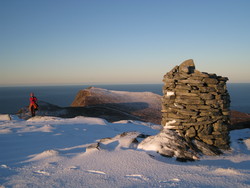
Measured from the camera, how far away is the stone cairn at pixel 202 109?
7.24m

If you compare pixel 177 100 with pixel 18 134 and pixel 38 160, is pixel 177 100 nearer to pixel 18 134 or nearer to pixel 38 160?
pixel 38 160

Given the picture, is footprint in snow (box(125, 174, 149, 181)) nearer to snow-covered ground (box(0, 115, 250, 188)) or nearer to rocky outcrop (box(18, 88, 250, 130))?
snow-covered ground (box(0, 115, 250, 188))

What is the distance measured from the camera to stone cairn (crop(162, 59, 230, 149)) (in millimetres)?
7242

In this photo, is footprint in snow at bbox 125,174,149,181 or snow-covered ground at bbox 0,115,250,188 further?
footprint in snow at bbox 125,174,149,181

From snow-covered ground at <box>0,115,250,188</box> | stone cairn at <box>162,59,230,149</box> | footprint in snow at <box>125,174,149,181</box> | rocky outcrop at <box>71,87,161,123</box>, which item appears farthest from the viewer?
A: rocky outcrop at <box>71,87,161,123</box>

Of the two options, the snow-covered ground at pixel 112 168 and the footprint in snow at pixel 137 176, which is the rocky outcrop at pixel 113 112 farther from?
the footprint in snow at pixel 137 176

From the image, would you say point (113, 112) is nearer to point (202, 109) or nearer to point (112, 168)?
point (202, 109)

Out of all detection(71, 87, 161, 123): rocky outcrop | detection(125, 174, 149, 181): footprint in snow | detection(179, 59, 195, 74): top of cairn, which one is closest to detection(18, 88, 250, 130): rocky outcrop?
detection(71, 87, 161, 123): rocky outcrop

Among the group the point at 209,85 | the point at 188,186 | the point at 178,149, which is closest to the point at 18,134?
the point at 178,149

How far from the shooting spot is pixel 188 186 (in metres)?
3.75

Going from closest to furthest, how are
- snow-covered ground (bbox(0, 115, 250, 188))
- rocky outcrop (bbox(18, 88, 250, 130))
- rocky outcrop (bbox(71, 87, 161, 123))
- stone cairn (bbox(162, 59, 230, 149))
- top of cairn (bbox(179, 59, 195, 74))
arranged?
snow-covered ground (bbox(0, 115, 250, 188)), stone cairn (bbox(162, 59, 230, 149)), top of cairn (bbox(179, 59, 195, 74)), rocky outcrop (bbox(18, 88, 250, 130)), rocky outcrop (bbox(71, 87, 161, 123))

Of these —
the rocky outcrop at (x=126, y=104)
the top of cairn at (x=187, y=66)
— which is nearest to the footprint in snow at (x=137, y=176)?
the top of cairn at (x=187, y=66)

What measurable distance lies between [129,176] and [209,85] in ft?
16.6

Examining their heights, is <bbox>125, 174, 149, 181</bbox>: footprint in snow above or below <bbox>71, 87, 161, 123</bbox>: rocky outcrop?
above
